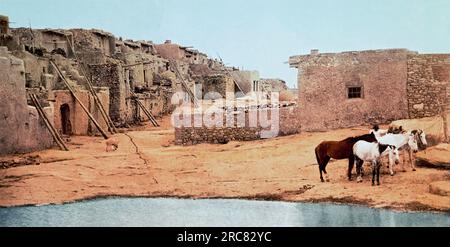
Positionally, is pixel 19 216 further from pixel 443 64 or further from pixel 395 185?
pixel 443 64

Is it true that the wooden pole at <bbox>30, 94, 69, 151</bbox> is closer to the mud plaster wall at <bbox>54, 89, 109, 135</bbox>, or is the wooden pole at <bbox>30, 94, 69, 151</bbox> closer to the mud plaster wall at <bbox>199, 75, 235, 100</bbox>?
the mud plaster wall at <bbox>54, 89, 109, 135</bbox>

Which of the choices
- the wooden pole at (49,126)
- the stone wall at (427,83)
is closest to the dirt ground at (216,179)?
the wooden pole at (49,126)

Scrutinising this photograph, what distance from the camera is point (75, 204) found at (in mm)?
A: 9680

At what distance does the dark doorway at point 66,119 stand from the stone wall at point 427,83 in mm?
9882

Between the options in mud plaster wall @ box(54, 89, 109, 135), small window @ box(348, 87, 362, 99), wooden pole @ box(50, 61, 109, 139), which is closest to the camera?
small window @ box(348, 87, 362, 99)

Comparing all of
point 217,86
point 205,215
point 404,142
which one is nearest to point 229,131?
point 404,142

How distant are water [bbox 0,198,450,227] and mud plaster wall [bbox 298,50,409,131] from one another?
15.6ft

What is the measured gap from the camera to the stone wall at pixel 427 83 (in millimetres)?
12930

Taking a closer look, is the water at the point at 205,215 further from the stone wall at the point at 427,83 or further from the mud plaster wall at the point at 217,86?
the mud plaster wall at the point at 217,86

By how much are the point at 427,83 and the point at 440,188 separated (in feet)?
15.8

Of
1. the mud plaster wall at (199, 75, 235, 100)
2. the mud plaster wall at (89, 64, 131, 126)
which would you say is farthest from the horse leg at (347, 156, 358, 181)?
the mud plaster wall at (199, 75, 235, 100)

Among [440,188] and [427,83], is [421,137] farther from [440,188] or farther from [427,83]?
[427,83]

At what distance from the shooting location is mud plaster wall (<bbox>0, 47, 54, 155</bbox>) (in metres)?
11.9

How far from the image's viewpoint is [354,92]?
535 inches
